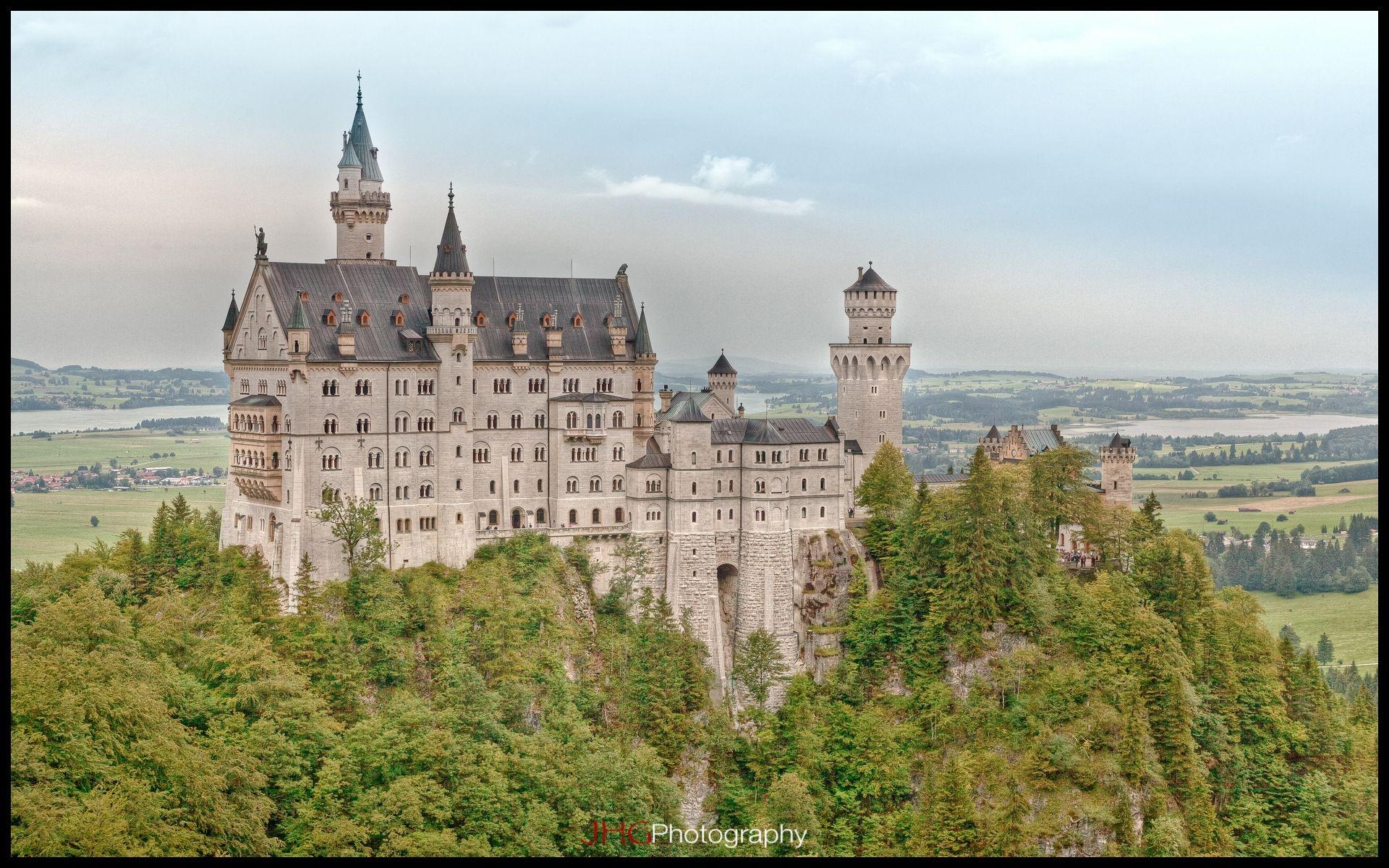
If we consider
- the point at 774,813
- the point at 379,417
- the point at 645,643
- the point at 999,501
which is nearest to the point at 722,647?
the point at 645,643

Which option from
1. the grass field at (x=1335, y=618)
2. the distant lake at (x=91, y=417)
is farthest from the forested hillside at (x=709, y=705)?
the distant lake at (x=91, y=417)

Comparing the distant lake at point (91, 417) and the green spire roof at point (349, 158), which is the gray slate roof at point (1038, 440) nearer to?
the green spire roof at point (349, 158)

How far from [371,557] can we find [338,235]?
68.9 ft

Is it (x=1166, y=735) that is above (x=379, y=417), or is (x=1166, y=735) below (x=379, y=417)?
below

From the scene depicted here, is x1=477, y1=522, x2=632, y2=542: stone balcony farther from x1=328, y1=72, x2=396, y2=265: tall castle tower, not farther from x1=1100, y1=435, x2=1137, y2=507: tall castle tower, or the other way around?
x1=1100, y1=435, x2=1137, y2=507: tall castle tower

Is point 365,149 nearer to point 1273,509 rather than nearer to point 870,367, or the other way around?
point 870,367

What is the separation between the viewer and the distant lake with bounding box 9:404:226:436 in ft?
570

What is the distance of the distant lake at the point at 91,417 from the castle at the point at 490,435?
80032 mm

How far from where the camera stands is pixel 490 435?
Answer: 91.1m

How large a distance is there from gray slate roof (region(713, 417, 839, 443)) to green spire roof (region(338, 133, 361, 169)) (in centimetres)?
2598

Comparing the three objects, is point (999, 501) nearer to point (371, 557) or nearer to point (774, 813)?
point (774, 813)

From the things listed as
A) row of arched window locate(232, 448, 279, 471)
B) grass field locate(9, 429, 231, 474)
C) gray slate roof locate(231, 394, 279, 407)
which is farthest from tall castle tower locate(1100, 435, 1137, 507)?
grass field locate(9, 429, 231, 474)

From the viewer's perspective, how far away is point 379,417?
86625 mm

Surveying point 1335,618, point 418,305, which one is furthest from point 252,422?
point 1335,618
